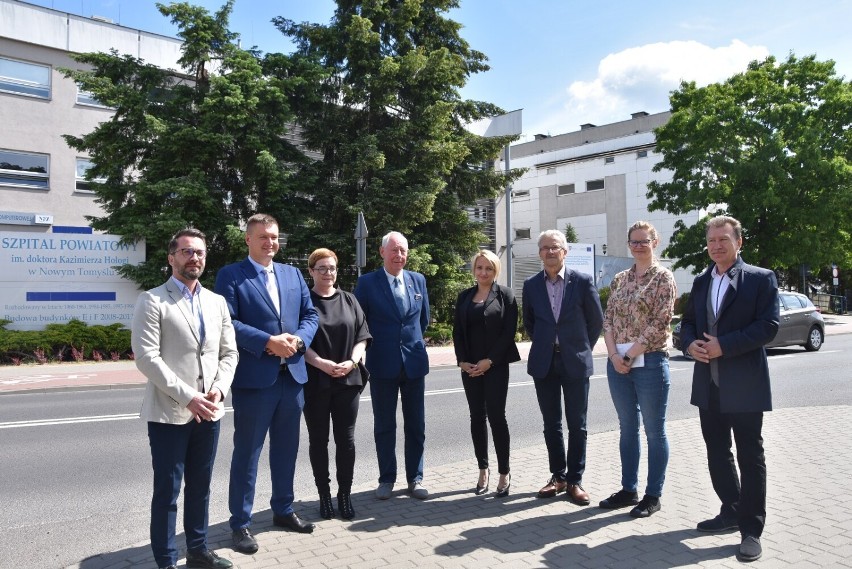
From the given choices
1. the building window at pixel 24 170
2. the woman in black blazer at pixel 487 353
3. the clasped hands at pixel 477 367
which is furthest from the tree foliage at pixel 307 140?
the clasped hands at pixel 477 367

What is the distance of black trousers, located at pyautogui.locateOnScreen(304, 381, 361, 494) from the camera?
4.75m

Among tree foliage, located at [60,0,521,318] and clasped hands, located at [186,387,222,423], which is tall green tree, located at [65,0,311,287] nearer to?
tree foliage, located at [60,0,521,318]

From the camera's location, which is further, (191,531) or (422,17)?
(422,17)

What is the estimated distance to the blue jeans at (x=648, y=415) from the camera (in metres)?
4.74

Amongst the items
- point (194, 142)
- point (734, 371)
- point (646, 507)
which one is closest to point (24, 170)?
Answer: point (194, 142)

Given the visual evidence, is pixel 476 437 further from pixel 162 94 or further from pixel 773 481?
pixel 162 94

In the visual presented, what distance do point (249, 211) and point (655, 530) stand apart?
17.0 meters

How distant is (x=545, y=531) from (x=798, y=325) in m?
16.1

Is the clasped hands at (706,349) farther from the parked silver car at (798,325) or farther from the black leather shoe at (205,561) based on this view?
the parked silver car at (798,325)

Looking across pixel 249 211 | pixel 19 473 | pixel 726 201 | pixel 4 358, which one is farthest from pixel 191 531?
pixel 726 201

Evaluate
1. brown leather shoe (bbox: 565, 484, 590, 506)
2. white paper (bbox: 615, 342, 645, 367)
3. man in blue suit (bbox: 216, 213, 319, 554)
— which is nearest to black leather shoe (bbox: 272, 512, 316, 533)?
man in blue suit (bbox: 216, 213, 319, 554)

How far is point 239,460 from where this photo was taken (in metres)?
4.26

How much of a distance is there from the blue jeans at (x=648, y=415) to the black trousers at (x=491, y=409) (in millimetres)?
886

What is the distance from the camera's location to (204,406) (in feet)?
12.0
